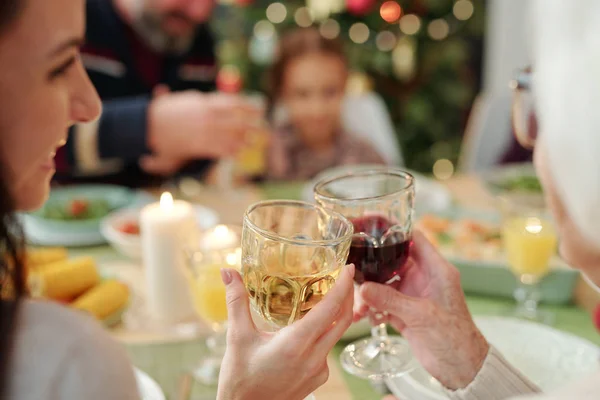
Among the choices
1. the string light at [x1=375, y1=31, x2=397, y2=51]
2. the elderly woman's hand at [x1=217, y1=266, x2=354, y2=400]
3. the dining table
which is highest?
the string light at [x1=375, y1=31, x2=397, y2=51]

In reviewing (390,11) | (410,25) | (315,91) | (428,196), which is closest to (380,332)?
(428,196)

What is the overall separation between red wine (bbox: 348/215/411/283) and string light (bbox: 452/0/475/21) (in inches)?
125

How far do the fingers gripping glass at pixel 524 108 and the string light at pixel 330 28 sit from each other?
106 inches

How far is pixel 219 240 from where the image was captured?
117 centimetres

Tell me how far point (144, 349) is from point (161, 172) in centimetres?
134

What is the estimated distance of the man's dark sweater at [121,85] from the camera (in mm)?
1964

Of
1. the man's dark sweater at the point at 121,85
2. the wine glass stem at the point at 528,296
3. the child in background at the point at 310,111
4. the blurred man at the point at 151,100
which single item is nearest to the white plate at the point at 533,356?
the wine glass stem at the point at 528,296

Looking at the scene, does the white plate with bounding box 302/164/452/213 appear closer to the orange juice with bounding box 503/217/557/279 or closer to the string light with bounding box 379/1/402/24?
the orange juice with bounding box 503/217/557/279

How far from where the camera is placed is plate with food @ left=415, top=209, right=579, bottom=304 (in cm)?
133

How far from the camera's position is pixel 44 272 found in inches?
49.1

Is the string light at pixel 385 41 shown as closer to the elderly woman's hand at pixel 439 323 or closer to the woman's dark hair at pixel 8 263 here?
the elderly woman's hand at pixel 439 323

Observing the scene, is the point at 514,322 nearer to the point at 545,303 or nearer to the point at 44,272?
the point at 545,303

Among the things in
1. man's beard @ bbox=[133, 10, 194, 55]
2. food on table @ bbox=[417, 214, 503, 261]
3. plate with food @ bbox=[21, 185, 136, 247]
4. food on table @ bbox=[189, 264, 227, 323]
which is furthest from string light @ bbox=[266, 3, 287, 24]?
food on table @ bbox=[189, 264, 227, 323]

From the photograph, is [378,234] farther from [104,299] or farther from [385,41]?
[385,41]
